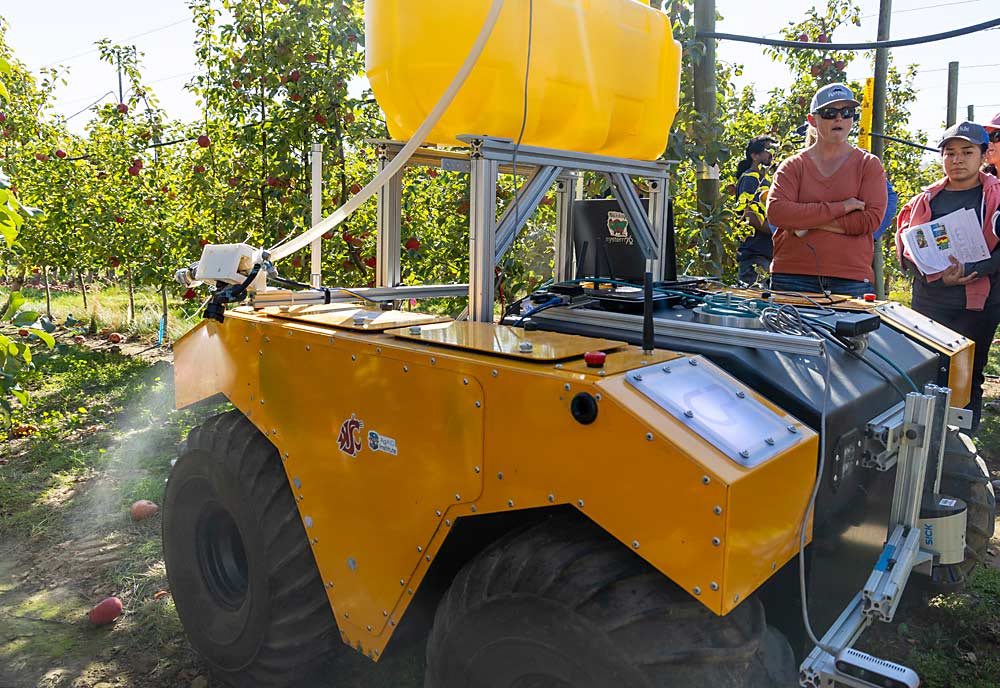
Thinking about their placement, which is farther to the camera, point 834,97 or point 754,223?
point 754,223

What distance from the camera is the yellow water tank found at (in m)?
2.28

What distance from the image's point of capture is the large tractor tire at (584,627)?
1413 mm

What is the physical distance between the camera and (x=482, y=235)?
7.66ft

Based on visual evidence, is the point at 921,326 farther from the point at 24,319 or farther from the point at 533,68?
the point at 24,319

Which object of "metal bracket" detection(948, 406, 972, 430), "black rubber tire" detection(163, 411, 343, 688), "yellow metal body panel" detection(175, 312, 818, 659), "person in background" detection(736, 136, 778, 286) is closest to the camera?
"yellow metal body panel" detection(175, 312, 818, 659)

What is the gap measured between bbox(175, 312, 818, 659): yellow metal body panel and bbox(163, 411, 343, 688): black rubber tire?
9 cm

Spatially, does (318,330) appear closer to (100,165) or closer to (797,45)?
(797,45)

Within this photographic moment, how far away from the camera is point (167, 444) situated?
5168 millimetres

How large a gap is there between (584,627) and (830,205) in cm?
250

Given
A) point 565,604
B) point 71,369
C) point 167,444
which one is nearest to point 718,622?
point 565,604

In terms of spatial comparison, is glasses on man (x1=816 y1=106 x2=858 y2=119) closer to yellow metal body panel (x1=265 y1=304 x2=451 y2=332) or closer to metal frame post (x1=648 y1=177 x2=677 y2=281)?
metal frame post (x1=648 y1=177 x2=677 y2=281)

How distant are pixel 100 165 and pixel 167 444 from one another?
14.5ft

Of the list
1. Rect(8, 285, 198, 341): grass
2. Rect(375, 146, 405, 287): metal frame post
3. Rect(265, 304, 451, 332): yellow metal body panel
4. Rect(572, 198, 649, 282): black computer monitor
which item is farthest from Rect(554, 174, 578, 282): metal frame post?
Rect(8, 285, 198, 341): grass

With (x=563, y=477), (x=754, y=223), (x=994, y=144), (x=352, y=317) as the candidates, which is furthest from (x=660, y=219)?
(x=994, y=144)
